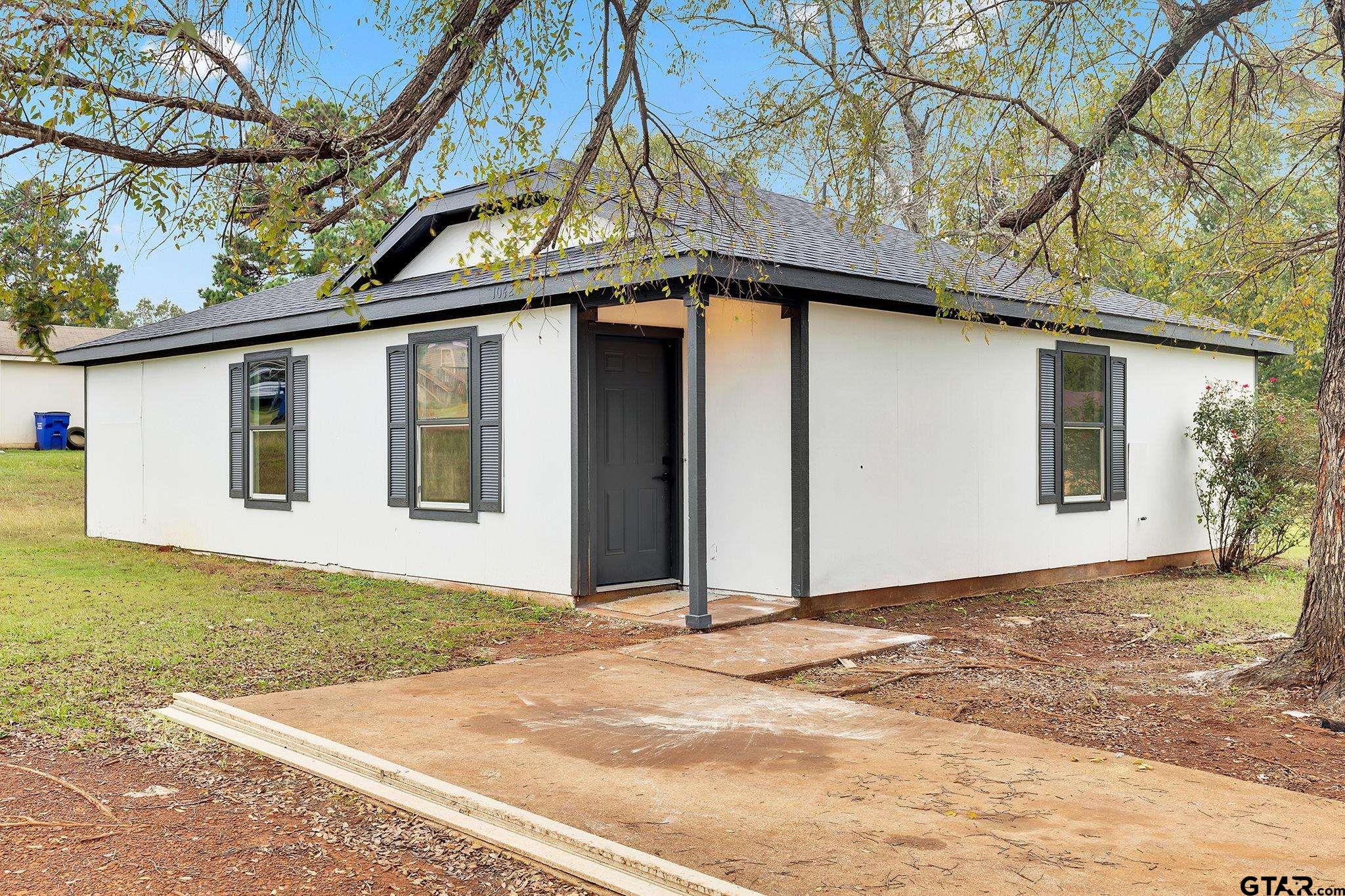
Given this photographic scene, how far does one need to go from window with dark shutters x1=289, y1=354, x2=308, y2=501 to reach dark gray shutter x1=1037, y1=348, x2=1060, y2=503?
24.8ft

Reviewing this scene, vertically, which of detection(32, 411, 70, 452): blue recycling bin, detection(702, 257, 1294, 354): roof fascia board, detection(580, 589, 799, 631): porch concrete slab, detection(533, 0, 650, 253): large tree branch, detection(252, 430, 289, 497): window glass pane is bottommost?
detection(580, 589, 799, 631): porch concrete slab

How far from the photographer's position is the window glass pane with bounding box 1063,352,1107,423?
1120 centimetres

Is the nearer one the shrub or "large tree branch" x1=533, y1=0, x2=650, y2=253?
"large tree branch" x1=533, y1=0, x2=650, y2=253

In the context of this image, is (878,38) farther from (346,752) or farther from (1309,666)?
(346,752)

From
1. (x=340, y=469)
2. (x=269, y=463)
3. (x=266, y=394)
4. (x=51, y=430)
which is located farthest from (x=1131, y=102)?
(x=51, y=430)

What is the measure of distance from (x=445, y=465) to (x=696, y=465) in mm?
3124

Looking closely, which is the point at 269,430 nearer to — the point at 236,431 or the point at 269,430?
the point at 269,430

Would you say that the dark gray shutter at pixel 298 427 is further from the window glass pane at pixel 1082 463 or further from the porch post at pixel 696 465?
the window glass pane at pixel 1082 463

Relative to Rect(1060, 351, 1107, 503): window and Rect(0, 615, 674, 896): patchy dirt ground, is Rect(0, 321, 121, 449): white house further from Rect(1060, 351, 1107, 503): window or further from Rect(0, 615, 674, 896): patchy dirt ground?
Rect(0, 615, 674, 896): patchy dirt ground

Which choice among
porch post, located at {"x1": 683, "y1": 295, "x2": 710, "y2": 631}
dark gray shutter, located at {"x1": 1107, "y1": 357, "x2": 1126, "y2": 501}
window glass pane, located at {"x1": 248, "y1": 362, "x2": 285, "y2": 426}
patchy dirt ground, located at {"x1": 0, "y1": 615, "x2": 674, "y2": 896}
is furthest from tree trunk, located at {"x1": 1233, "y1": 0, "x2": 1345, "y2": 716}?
window glass pane, located at {"x1": 248, "y1": 362, "x2": 285, "y2": 426}

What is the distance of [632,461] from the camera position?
31.4 ft

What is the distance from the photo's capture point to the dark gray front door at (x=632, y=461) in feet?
30.7

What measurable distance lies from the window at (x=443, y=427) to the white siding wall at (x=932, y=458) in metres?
3.23

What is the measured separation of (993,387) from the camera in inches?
407
